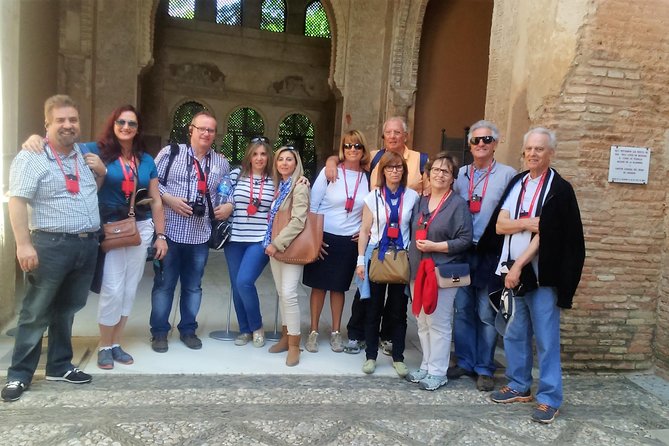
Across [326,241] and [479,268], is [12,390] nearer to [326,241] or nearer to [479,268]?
[326,241]

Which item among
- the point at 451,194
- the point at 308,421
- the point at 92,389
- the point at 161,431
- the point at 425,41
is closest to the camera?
the point at 161,431

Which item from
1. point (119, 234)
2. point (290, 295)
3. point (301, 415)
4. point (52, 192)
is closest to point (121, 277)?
point (119, 234)

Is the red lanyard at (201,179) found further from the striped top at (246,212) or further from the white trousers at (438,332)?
the white trousers at (438,332)

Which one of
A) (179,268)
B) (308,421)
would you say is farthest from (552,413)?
(179,268)

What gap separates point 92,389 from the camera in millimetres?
3760

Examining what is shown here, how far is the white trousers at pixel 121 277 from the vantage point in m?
4.07

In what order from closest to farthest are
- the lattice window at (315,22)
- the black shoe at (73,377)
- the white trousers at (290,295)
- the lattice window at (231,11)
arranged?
1. the black shoe at (73,377)
2. the white trousers at (290,295)
3. the lattice window at (231,11)
4. the lattice window at (315,22)

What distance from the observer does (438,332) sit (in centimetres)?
406

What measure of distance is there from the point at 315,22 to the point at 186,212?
1382cm

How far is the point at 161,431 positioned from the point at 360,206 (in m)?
2.24

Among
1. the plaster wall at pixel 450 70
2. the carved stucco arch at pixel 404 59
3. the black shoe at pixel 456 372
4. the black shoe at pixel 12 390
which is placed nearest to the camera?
the black shoe at pixel 12 390

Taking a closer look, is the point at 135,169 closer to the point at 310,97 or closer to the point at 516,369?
the point at 516,369

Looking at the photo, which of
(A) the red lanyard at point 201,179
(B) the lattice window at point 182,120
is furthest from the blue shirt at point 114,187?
(B) the lattice window at point 182,120

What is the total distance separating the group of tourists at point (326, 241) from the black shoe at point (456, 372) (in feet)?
0.04
